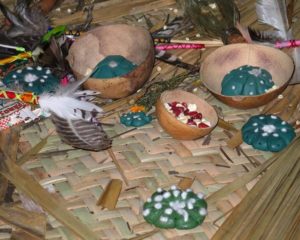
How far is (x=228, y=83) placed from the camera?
156 centimetres

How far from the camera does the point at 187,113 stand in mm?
1477

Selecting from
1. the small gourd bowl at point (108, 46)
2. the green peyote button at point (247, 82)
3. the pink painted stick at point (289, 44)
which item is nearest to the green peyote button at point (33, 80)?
the small gourd bowl at point (108, 46)

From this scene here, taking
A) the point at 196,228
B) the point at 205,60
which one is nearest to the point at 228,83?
the point at 205,60

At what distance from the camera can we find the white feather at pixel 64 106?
55.2 inches

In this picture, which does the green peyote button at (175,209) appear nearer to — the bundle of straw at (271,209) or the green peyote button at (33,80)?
the bundle of straw at (271,209)

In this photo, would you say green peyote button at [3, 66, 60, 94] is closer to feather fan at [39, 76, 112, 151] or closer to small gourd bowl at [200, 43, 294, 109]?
feather fan at [39, 76, 112, 151]

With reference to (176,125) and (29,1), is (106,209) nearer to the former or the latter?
(176,125)

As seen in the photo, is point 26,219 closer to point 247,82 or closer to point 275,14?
point 247,82

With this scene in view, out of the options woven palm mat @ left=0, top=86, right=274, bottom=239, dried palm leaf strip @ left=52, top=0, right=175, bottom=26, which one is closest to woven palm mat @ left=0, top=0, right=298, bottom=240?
woven palm mat @ left=0, top=86, right=274, bottom=239

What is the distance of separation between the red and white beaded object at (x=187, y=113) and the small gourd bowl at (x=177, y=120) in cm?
1

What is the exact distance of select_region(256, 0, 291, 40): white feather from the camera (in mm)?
1704

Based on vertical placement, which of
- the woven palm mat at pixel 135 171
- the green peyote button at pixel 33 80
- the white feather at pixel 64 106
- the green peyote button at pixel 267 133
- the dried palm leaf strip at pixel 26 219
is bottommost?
the woven palm mat at pixel 135 171

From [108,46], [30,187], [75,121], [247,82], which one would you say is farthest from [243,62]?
[30,187]

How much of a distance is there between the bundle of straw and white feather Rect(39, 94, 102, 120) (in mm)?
395
